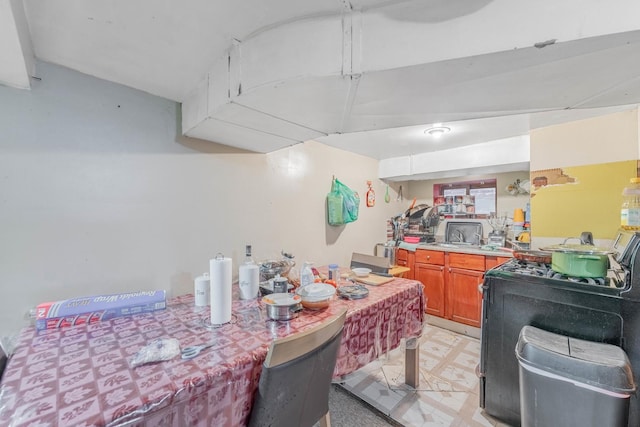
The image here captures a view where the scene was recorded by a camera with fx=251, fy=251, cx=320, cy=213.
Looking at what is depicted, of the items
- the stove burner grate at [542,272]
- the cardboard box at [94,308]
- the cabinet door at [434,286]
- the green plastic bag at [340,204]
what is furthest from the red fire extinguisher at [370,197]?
the cardboard box at [94,308]

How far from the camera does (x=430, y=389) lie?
1906mm

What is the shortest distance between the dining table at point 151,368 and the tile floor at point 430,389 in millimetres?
598

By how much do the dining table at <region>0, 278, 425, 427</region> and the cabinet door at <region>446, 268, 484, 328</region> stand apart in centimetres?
195

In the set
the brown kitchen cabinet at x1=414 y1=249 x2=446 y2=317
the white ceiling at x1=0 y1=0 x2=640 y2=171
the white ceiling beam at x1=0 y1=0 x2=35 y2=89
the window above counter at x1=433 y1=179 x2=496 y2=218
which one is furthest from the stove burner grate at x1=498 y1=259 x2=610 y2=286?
the white ceiling beam at x1=0 y1=0 x2=35 y2=89

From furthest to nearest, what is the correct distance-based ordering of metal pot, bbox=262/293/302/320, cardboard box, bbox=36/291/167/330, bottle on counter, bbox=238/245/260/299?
bottle on counter, bbox=238/245/260/299 < metal pot, bbox=262/293/302/320 < cardboard box, bbox=36/291/167/330

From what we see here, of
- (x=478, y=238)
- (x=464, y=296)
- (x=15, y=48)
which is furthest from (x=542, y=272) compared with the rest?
(x=15, y=48)

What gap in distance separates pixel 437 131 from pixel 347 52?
1.71 m

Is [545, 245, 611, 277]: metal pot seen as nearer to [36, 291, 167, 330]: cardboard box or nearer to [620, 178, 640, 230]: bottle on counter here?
[620, 178, 640, 230]: bottle on counter

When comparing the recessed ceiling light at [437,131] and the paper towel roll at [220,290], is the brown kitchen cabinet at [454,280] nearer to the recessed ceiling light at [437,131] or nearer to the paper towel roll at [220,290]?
the recessed ceiling light at [437,131]

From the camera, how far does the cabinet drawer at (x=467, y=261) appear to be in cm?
277

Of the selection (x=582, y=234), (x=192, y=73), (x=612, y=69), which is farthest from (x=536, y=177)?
(x=192, y=73)

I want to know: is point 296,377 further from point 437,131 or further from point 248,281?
point 437,131

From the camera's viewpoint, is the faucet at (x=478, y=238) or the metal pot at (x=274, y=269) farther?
the faucet at (x=478, y=238)

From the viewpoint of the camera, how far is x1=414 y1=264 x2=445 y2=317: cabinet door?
306 cm
